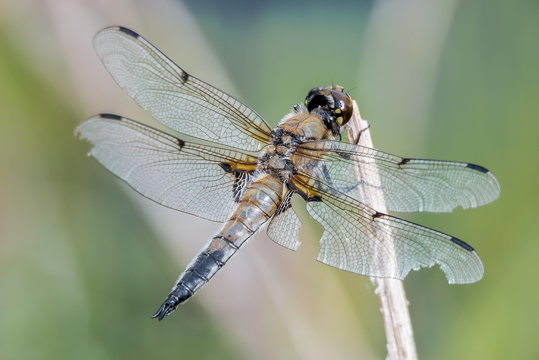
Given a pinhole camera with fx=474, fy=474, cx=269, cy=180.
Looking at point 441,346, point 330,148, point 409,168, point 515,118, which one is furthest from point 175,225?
point 515,118

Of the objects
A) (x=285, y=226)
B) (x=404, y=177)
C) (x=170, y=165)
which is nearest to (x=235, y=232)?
(x=285, y=226)

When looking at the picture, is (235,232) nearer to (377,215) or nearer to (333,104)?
(377,215)

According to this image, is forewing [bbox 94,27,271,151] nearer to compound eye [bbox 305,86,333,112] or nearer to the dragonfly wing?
compound eye [bbox 305,86,333,112]

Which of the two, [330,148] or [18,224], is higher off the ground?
[330,148]

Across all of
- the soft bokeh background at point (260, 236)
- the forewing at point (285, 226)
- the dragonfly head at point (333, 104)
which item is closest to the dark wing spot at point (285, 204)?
the forewing at point (285, 226)

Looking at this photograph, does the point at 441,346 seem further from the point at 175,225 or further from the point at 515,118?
the point at 175,225

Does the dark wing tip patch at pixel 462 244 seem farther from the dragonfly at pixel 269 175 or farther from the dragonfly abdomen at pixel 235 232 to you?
the dragonfly abdomen at pixel 235 232
